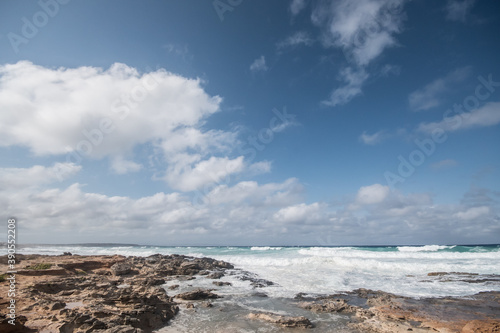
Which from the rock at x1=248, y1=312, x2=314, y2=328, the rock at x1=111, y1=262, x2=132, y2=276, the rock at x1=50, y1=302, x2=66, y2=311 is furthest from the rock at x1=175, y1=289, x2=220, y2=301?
the rock at x1=111, y1=262, x2=132, y2=276

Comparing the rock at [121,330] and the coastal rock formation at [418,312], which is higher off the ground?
the rock at [121,330]

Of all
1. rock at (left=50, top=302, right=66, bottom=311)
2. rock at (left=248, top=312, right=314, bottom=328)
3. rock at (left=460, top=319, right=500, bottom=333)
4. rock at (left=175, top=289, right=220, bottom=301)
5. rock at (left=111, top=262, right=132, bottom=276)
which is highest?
rock at (left=50, top=302, right=66, bottom=311)

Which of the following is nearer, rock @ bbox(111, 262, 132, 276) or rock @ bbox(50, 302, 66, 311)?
rock @ bbox(50, 302, 66, 311)

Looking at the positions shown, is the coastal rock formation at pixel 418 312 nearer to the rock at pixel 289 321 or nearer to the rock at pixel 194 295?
the rock at pixel 289 321

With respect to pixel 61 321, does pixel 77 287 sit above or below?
below

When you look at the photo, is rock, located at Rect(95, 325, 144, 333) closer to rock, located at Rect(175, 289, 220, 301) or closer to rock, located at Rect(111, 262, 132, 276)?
rock, located at Rect(175, 289, 220, 301)

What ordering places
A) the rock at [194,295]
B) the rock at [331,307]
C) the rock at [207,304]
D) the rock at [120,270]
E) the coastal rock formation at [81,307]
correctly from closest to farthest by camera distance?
the coastal rock formation at [81,307] < the rock at [331,307] < the rock at [207,304] < the rock at [194,295] < the rock at [120,270]

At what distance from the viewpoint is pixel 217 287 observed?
16516 millimetres

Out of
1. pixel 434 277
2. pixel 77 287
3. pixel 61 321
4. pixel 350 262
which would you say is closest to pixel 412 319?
pixel 61 321

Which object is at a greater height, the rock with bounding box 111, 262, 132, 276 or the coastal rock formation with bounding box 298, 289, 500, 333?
the coastal rock formation with bounding box 298, 289, 500, 333

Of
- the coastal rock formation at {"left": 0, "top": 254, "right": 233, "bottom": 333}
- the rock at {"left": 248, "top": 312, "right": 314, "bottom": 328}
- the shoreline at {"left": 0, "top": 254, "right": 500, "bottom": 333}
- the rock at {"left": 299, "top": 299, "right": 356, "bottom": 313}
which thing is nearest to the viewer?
the coastal rock formation at {"left": 0, "top": 254, "right": 233, "bottom": 333}

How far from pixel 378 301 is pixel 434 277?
12.2 meters

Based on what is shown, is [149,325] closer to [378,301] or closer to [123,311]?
[123,311]

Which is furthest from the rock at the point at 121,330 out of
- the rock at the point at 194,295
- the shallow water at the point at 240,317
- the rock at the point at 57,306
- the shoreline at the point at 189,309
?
the rock at the point at 194,295
